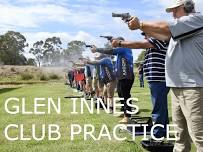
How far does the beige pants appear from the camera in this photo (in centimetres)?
628

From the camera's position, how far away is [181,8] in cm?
651

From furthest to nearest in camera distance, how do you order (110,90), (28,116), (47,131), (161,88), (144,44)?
(110,90), (28,116), (47,131), (161,88), (144,44)

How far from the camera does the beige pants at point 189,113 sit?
628 cm

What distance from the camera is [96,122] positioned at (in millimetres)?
12906

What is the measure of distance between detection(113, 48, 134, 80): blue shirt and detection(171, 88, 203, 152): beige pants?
17.5ft

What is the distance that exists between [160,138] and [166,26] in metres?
3.43

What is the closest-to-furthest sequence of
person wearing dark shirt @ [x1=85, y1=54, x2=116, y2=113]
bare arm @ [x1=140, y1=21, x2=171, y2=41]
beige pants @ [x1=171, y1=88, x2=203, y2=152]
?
1. bare arm @ [x1=140, y1=21, x2=171, y2=41]
2. beige pants @ [x1=171, y1=88, x2=203, y2=152]
3. person wearing dark shirt @ [x1=85, y1=54, x2=116, y2=113]

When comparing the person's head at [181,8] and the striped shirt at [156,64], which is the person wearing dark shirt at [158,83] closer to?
the striped shirt at [156,64]

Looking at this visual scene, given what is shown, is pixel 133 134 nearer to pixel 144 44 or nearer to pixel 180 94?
pixel 144 44

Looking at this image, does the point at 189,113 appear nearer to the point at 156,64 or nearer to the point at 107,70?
the point at 156,64

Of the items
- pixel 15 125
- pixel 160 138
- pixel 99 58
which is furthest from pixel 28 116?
pixel 160 138

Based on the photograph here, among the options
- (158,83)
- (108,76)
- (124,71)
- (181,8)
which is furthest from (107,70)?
(181,8)

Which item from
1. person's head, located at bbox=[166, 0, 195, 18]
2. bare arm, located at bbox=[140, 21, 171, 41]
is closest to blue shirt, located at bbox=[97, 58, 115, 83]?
person's head, located at bbox=[166, 0, 195, 18]

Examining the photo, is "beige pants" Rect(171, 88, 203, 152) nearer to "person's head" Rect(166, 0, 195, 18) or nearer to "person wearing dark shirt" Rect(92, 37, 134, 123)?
"person's head" Rect(166, 0, 195, 18)
